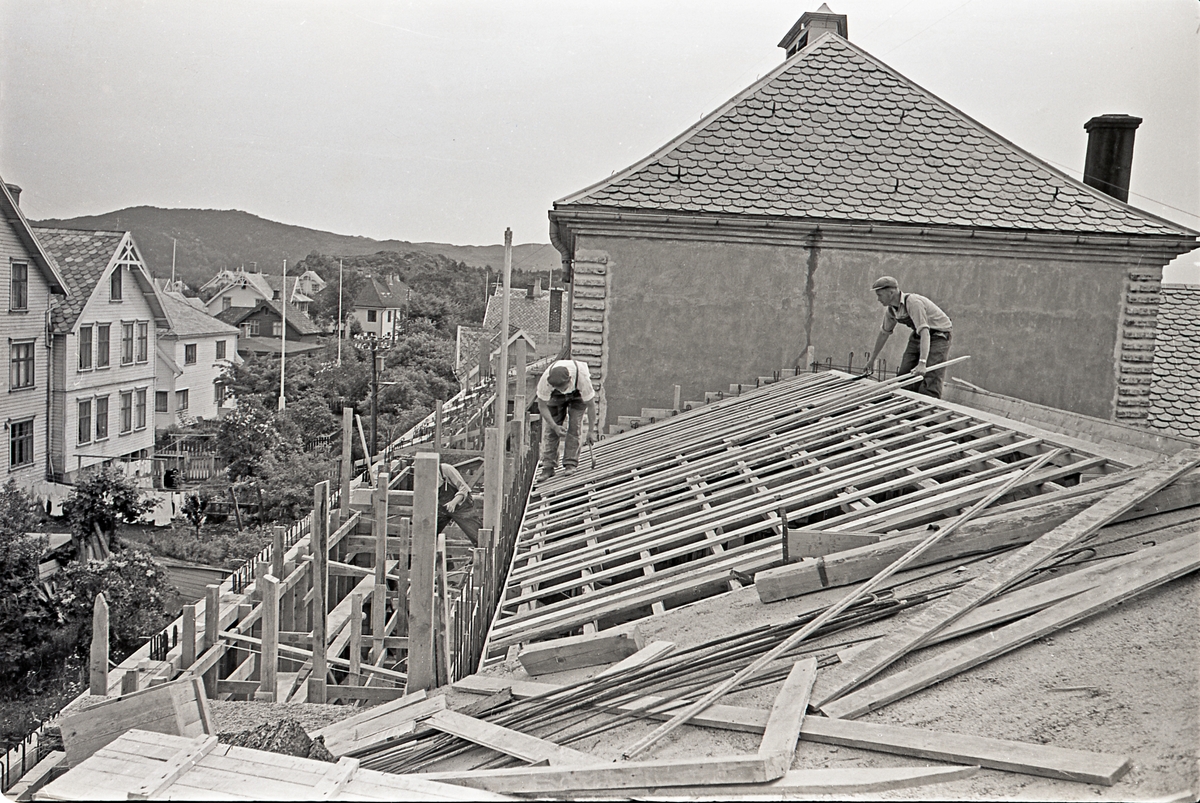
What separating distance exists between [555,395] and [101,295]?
21.3 metres

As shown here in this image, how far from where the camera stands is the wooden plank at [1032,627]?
138 inches

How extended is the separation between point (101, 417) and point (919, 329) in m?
25.6

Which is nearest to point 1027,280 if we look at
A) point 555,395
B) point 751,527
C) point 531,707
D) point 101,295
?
point 555,395

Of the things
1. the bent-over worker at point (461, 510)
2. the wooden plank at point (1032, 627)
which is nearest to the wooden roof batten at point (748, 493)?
the wooden plank at point (1032, 627)

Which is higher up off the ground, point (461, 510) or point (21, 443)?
point (461, 510)

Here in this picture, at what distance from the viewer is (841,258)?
46.7 feet

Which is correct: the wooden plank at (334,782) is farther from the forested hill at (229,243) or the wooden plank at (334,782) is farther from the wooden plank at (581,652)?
the forested hill at (229,243)

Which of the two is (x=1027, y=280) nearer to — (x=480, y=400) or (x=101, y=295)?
(x=480, y=400)

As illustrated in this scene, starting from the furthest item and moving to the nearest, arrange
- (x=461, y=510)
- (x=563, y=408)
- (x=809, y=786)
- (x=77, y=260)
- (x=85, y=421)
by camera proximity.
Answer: (x=77, y=260), (x=85, y=421), (x=461, y=510), (x=563, y=408), (x=809, y=786)

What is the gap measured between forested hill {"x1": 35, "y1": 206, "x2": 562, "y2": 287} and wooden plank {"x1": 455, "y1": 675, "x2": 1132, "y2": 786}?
224ft

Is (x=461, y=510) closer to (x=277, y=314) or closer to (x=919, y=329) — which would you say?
(x=919, y=329)

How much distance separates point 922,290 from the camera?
1442 cm

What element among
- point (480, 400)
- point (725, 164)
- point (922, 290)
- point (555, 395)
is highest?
point (725, 164)

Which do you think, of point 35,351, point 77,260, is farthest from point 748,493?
point 77,260
